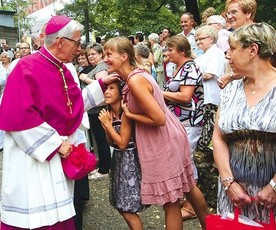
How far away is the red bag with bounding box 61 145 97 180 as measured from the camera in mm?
3158

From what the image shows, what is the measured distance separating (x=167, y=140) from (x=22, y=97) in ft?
3.94

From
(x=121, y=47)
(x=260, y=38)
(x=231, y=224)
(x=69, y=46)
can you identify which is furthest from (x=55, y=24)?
(x=231, y=224)

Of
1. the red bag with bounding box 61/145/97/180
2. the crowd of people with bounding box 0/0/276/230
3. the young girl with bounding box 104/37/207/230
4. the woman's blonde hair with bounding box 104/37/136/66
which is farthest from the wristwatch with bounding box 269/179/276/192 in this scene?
the woman's blonde hair with bounding box 104/37/136/66

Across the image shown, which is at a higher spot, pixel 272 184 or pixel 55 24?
pixel 55 24

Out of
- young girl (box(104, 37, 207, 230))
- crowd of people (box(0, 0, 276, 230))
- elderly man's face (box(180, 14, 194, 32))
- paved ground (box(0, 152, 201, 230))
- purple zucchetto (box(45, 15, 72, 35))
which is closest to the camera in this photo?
crowd of people (box(0, 0, 276, 230))

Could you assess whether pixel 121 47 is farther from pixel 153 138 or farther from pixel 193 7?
pixel 193 7

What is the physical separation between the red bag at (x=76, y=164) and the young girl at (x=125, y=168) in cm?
42

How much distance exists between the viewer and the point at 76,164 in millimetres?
3164

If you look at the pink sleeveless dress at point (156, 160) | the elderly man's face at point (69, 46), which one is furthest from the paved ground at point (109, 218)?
the elderly man's face at point (69, 46)

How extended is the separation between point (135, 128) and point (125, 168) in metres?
0.36

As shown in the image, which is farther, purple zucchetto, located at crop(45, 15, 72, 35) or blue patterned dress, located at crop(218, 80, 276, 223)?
purple zucchetto, located at crop(45, 15, 72, 35)

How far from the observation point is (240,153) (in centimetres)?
265

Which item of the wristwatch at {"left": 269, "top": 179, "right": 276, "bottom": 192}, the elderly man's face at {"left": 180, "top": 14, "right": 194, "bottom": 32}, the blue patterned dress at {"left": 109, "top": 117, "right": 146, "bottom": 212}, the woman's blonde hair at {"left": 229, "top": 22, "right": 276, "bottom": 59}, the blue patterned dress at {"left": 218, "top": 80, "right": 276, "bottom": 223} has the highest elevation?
the elderly man's face at {"left": 180, "top": 14, "right": 194, "bottom": 32}

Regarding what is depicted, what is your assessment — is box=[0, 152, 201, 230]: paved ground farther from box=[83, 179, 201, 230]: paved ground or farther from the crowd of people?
the crowd of people
